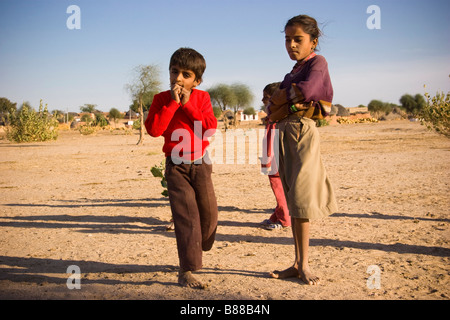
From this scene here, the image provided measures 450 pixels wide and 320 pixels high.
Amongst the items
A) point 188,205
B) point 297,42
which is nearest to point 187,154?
point 188,205

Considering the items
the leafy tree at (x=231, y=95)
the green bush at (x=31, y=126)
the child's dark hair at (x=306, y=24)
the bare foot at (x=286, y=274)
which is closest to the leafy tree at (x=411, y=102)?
the leafy tree at (x=231, y=95)

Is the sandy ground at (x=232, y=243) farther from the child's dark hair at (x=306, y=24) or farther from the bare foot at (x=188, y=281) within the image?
the child's dark hair at (x=306, y=24)

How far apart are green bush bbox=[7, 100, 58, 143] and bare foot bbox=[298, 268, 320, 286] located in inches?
905

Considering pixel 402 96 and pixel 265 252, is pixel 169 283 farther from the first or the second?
pixel 402 96

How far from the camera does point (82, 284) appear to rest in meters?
3.16

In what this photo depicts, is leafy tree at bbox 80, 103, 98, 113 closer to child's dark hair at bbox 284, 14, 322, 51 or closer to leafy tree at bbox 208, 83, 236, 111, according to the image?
leafy tree at bbox 208, 83, 236, 111

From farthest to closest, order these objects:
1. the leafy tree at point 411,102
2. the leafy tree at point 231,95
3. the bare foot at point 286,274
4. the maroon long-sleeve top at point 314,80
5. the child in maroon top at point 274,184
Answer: the leafy tree at point 411,102 < the leafy tree at point 231,95 < the child in maroon top at point 274,184 < the bare foot at point 286,274 < the maroon long-sleeve top at point 314,80

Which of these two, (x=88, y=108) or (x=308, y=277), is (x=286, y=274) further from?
(x=88, y=108)

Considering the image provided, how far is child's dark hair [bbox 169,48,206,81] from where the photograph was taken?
9.74ft

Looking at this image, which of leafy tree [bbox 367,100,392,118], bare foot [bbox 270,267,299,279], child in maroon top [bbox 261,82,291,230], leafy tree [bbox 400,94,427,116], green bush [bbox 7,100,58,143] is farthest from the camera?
leafy tree [bbox 367,100,392,118]

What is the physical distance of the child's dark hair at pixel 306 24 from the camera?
3025 millimetres

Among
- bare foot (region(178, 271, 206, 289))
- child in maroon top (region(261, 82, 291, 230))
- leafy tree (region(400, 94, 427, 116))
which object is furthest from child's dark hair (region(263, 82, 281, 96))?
leafy tree (region(400, 94, 427, 116))

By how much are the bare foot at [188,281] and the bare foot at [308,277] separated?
2.47ft

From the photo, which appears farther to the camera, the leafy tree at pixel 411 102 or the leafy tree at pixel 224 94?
the leafy tree at pixel 411 102
